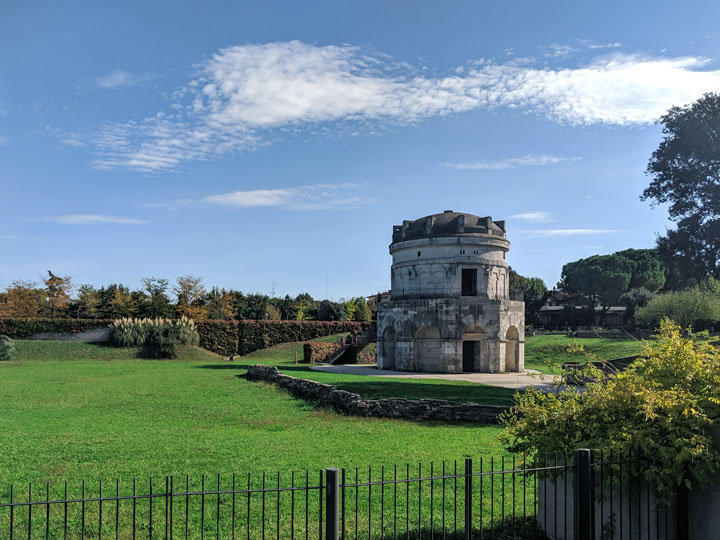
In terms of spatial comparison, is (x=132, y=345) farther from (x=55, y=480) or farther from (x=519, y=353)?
(x=55, y=480)

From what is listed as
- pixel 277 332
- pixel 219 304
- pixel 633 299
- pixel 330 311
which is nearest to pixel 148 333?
pixel 277 332

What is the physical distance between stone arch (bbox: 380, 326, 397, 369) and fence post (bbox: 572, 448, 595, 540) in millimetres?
30791

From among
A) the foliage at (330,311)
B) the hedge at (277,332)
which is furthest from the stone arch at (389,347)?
the foliage at (330,311)

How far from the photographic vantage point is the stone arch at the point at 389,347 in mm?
37781

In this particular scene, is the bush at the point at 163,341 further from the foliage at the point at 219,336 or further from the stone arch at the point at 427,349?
the stone arch at the point at 427,349

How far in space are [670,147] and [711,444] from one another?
1316 inches

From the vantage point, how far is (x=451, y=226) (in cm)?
3669

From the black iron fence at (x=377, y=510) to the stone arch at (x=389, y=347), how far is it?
27.2 meters

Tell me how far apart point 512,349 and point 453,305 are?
17.4ft

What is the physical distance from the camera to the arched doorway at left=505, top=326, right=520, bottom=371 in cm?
3681

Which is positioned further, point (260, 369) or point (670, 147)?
point (670, 147)

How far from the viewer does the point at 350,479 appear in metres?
10.0

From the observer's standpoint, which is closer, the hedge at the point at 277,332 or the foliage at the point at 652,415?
the foliage at the point at 652,415

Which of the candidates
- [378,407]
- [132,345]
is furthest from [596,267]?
[378,407]
